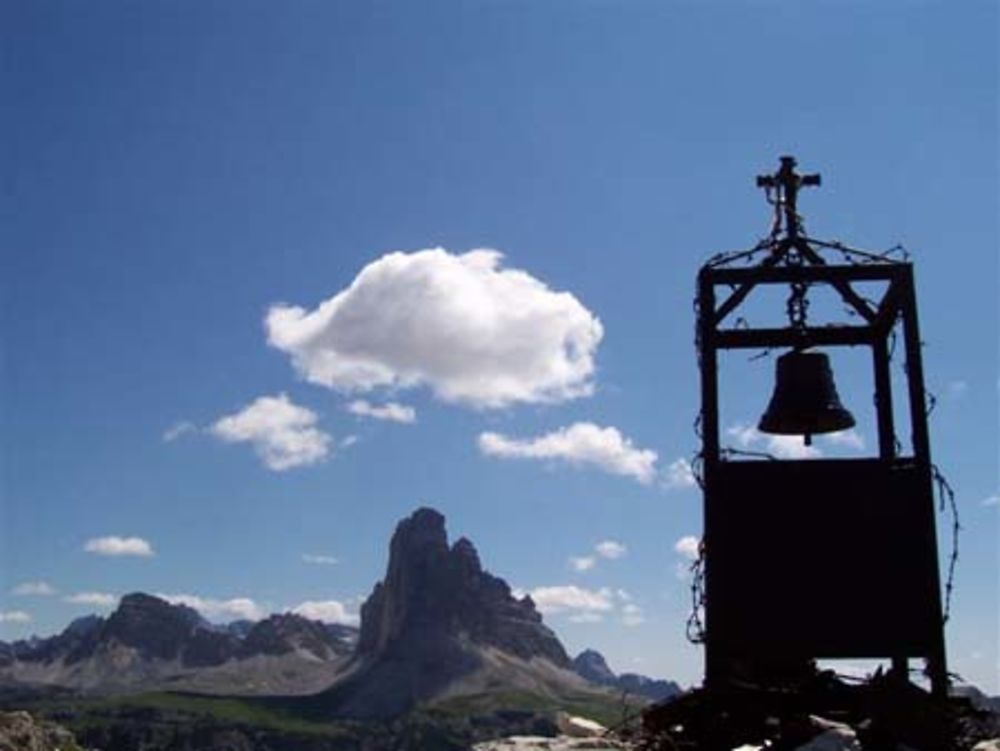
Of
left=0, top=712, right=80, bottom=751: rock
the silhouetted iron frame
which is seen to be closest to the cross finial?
the silhouetted iron frame

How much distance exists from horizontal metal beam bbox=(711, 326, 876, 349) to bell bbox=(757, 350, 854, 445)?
0.51ft

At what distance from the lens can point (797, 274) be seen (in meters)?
12.6

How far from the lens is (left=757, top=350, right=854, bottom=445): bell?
1330 cm

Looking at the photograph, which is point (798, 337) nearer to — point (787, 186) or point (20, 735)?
point (787, 186)

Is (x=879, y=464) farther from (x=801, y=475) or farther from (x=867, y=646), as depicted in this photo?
(x=867, y=646)

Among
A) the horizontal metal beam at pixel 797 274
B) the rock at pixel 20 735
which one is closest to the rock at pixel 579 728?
the horizontal metal beam at pixel 797 274

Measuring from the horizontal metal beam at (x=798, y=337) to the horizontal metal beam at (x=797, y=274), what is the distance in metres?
0.55

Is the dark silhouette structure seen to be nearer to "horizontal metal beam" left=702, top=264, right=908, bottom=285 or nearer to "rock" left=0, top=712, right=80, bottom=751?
"horizontal metal beam" left=702, top=264, right=908, bottom=285

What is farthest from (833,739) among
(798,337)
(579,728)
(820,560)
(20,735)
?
(20,735)

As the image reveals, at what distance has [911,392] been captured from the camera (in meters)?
12.1

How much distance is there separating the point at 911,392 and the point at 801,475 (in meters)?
1.45

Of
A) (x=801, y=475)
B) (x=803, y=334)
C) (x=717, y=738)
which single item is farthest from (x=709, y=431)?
(x=717, y=738)

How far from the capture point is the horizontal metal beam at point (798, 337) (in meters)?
12.8

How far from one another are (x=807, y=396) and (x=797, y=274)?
1398 millimetres
